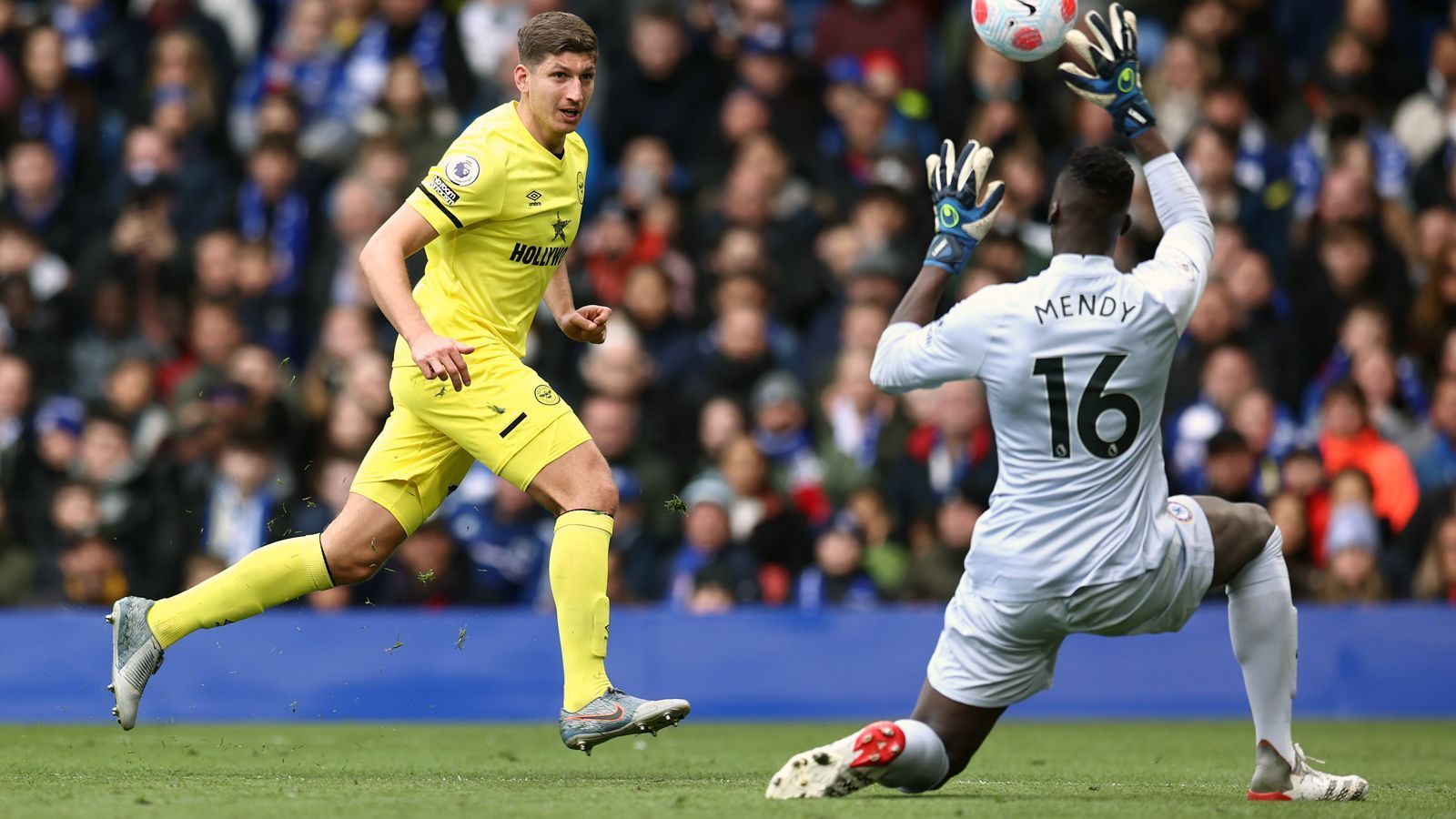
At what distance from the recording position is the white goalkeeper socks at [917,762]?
578 centimetres

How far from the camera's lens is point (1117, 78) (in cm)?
604

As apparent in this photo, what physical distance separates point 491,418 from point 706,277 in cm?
625

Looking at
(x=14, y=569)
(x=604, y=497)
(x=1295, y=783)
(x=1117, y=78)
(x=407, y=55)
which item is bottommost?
(x=14, y=569)

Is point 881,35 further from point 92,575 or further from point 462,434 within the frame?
point 462,434

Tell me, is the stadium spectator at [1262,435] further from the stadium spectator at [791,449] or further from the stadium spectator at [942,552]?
the stadium spectator at [791,449]

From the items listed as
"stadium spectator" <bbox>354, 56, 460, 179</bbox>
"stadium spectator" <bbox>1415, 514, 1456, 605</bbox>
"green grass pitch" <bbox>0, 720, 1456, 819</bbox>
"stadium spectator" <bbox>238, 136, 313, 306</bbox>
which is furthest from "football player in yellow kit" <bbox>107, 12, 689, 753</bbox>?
"stadium spectator" <bbox>238, 136, 313, 306</bbox>

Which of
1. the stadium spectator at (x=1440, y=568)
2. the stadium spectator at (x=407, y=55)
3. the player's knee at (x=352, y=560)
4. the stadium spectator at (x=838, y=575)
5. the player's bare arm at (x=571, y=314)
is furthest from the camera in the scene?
the stadium spectator at (x=407, y=55)

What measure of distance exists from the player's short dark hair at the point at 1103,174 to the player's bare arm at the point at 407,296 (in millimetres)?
1955

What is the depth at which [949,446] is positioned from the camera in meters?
11.8

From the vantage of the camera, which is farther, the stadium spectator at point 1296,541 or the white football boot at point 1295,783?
the stadium spectator at point 1296,541

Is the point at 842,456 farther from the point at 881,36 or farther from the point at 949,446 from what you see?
the point at 881,36

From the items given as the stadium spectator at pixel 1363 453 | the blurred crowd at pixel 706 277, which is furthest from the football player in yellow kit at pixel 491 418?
the stadium spectator at pixel 1363 453

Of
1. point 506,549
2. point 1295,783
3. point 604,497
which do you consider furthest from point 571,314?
point 506,549

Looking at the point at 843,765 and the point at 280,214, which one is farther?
the point at 280,214
